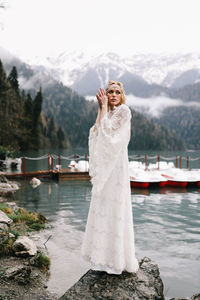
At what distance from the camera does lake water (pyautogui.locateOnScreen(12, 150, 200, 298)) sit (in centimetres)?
761

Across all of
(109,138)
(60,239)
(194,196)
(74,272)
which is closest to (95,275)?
(109,138)

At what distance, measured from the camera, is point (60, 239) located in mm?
10586

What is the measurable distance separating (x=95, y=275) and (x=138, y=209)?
1391cm

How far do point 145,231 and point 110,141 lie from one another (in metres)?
9.52

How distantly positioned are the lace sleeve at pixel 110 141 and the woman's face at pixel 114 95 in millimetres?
250

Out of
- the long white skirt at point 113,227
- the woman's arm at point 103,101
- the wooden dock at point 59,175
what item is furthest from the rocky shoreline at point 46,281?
the wooden dock at point 59,175

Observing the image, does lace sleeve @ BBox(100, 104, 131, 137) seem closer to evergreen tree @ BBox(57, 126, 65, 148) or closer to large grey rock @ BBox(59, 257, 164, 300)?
large grey rock @ BBox(59, 257, 164, 300)

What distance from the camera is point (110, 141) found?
4383 mm

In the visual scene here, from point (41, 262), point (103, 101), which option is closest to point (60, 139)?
point (41, 262)

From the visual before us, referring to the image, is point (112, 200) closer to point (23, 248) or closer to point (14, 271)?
point (14, 271)

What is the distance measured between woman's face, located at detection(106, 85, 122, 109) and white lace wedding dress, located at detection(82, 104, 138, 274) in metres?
0.17

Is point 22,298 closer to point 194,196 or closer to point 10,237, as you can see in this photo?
point 10,237

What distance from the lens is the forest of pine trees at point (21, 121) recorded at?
106 ft

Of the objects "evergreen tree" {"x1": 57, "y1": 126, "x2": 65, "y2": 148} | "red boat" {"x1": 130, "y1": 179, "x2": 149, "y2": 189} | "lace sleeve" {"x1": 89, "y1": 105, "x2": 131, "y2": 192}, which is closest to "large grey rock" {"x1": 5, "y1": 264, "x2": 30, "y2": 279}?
"lace sleeve" {"x1": 89, "y1": 105, "x2": 131, "y2": 192}
